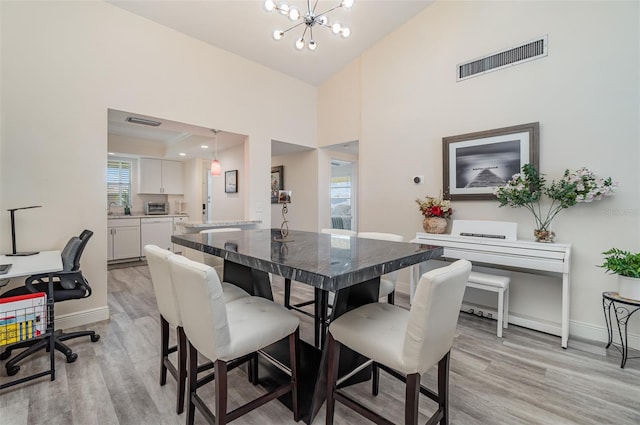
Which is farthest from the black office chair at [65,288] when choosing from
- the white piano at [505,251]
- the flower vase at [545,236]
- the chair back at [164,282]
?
the flower vase at [545,236]

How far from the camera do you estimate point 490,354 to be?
2299mm

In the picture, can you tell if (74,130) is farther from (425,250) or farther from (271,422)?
(425,250)

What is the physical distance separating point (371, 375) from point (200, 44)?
13.2 ft

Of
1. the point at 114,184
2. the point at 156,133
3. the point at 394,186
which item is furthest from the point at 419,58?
the point at 114,184

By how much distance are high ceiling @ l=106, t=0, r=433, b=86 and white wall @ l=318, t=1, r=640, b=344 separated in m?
0.30

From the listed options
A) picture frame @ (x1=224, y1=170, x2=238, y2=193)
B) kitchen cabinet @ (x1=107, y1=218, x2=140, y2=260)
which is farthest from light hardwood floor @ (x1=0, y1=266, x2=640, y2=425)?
kitchen cabinet @ (x1=107, y1=218, x2=140, y2=260)

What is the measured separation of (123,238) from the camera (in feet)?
18.1

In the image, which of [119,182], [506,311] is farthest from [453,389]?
[119,182]

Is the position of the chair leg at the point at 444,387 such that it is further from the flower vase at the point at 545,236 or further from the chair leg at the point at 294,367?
the flower vase at the point at 545,236

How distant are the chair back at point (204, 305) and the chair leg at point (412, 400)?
2.57ft

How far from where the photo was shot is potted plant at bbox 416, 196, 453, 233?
10.6ft

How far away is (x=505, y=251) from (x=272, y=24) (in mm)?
3541

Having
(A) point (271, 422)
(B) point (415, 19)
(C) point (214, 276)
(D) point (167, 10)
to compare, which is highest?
(B) point (415, 19)

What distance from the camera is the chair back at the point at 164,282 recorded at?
150cm
